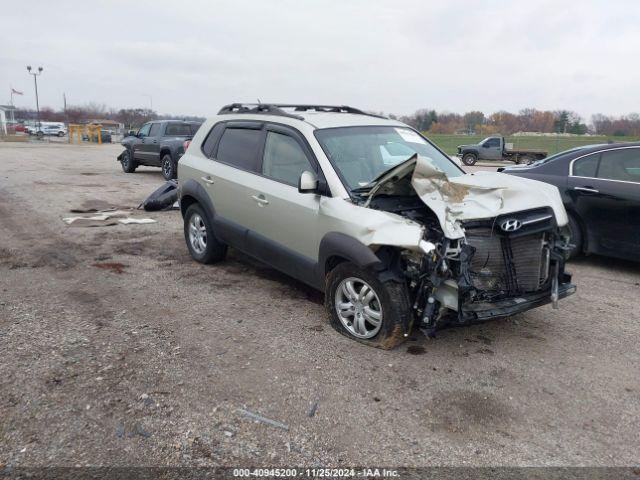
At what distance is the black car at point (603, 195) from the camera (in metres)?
5.89

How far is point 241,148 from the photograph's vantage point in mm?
5547

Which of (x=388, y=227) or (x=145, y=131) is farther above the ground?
(x=145, y=131)

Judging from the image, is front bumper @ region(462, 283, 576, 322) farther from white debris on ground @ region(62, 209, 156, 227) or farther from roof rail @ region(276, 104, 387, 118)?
white debris on ground @ region(62, 209, 156, 227)

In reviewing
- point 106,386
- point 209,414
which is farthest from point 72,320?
point 209,414

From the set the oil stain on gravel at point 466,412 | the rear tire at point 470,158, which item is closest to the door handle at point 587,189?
the oil stain on gravel at point 466,412

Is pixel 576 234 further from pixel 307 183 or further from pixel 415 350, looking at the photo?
pixel 307 183

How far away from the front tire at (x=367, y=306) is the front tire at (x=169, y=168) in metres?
11.5

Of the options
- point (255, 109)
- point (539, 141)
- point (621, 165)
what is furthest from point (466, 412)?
point (539, 141)

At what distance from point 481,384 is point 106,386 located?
255cm

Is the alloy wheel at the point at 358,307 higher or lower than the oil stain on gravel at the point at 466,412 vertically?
higher

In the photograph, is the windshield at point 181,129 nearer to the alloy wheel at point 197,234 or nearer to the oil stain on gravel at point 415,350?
the alloy wheel at point 197,234

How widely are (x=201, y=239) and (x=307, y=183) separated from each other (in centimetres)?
243

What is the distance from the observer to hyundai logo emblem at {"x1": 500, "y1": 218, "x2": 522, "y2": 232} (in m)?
3.85

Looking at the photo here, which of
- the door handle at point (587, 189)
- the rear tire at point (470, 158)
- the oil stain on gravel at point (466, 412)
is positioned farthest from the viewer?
the rear tire at point (470, 158)
